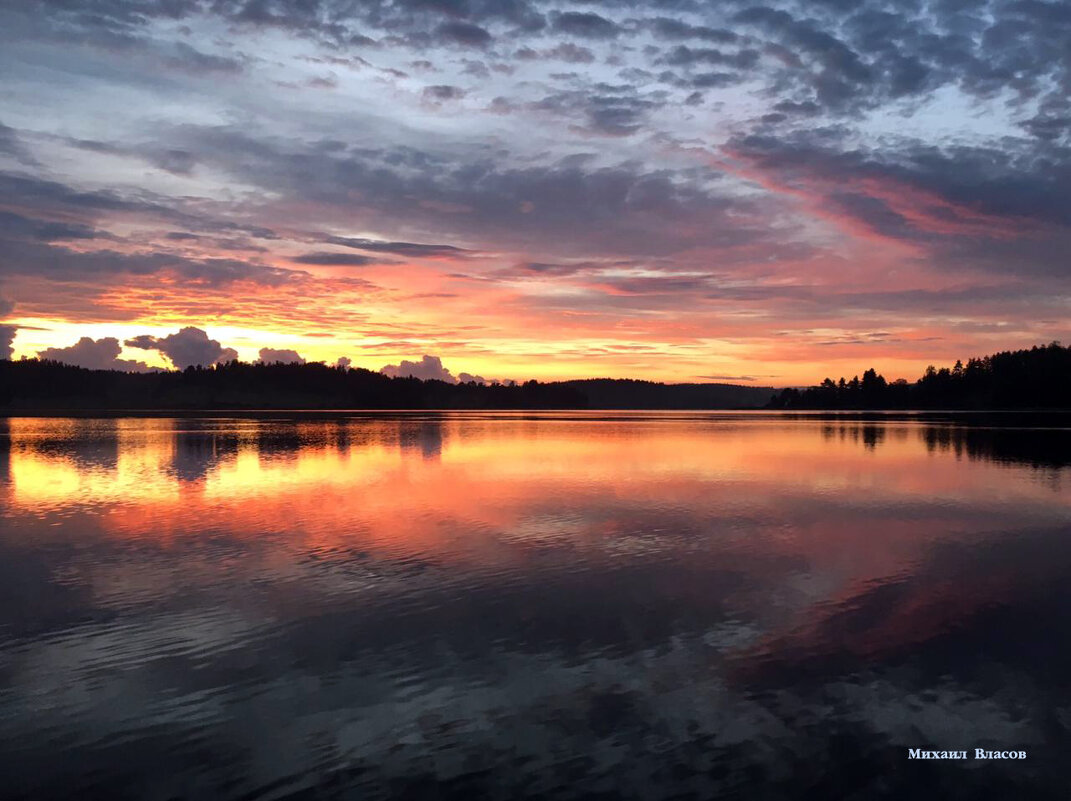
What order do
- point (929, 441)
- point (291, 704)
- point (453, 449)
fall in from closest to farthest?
point (291, 704)
point (453, 449)
point (929, 441)

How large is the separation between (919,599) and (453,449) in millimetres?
42845

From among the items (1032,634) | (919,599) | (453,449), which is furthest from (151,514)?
(453,449)

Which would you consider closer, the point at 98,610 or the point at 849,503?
the point at 98,610

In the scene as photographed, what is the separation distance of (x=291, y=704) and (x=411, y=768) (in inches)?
93.7

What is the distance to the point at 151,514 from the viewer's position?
25391mm

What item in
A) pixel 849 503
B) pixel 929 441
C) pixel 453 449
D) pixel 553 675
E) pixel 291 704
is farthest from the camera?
pixel 929 441

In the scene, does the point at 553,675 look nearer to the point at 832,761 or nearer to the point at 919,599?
the point at 832,761

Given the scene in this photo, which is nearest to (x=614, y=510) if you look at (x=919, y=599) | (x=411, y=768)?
(x=919, y=599)

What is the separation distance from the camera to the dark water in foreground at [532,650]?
834cm

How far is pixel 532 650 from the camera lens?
39.0 ft

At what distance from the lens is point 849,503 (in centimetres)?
2831

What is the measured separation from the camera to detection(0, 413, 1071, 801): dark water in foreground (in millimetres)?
8336

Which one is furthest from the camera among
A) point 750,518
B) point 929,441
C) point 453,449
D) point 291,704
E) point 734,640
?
point 929,441

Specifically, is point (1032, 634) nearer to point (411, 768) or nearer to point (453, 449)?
point (411, 768)
